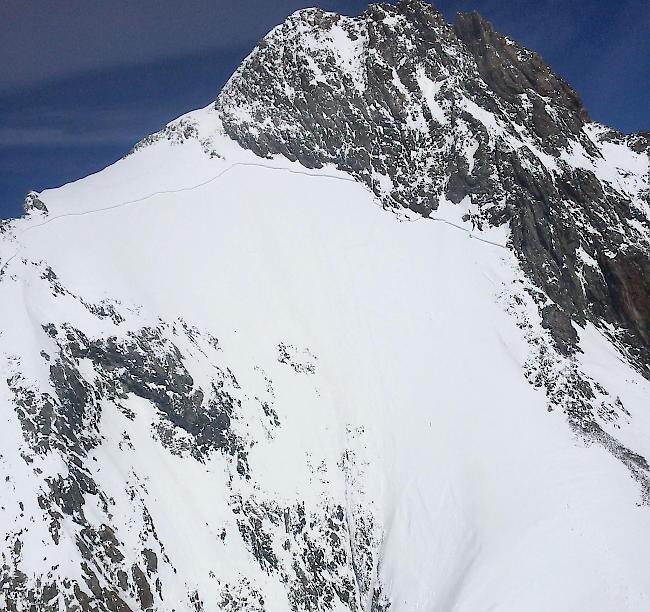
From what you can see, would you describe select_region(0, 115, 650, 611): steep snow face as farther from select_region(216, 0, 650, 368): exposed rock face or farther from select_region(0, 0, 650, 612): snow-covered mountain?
select_region(216, 0, 650, 368): exposed rock face

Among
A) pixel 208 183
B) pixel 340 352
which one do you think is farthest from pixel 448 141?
pixel 340 352

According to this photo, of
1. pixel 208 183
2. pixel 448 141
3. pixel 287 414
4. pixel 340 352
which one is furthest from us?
pixel 448 141

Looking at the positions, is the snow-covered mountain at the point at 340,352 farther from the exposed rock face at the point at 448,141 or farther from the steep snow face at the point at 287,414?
the exposed rock face at the point at 448,141

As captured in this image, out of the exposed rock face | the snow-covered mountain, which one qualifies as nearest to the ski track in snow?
the snow-covered mountain

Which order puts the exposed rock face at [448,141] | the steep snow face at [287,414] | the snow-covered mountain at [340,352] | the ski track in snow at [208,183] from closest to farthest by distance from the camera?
the steep snow face at [287,414] < the snow-covered mountain at [340,352] < the ski track in snow at [208,183] < the exposed rock face at [448,141]

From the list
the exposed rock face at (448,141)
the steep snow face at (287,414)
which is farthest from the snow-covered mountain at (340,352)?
the exposed rock face at (448,141)

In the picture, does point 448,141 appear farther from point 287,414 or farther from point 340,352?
point 287,414
